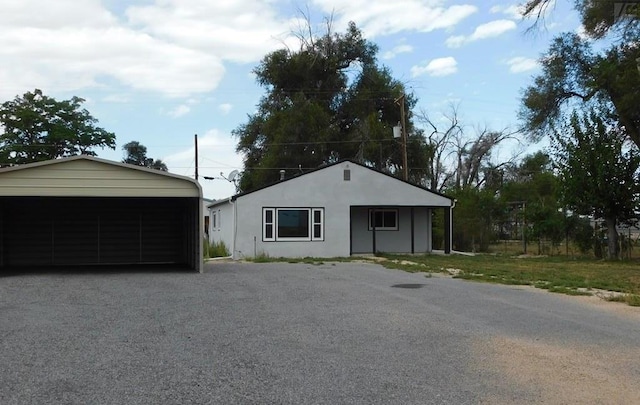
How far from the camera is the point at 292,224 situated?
24.9m

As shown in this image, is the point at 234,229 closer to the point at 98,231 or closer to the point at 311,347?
the point at 98,231

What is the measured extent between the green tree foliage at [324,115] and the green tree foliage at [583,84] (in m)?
15.5

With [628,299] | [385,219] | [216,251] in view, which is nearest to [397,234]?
[385,219]

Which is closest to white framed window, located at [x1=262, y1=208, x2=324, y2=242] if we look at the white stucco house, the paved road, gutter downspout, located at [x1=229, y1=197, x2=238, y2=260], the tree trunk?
the white stucco house

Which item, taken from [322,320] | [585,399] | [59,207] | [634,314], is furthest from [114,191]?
[585,399]

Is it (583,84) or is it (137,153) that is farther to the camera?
(137,153)

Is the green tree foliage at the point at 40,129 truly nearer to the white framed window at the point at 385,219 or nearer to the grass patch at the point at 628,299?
the white framed window at the point at 385,219

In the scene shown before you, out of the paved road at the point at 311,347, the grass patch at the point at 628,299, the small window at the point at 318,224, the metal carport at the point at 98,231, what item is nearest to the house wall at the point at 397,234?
the small window at the point at 318,224

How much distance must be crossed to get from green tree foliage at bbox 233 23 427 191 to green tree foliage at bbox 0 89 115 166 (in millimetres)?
13969

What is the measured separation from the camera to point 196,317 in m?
9.23

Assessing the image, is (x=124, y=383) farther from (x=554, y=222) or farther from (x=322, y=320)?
(x=554, y=222)

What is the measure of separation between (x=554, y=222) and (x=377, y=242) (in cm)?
719

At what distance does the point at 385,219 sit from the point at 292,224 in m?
4.39

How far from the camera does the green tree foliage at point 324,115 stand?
42.8 meters
